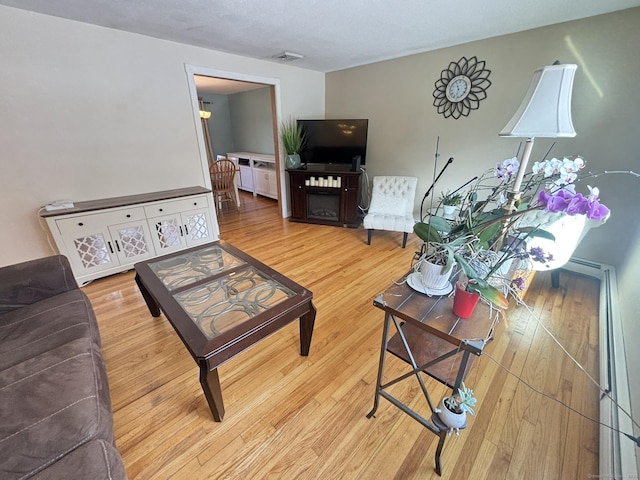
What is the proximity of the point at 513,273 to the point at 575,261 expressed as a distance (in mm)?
1963

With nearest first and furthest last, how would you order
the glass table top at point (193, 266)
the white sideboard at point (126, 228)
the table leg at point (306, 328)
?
the table leg at point (306, 328)
the glass table top at point (193, 266)
the white sideboard at point (126, 228)

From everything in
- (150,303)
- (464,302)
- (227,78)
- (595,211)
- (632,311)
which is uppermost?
(227,78)

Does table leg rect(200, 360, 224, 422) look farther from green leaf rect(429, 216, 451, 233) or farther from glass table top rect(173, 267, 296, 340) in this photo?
green leaf rect(429, 216, 451, 233)

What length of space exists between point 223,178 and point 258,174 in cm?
121

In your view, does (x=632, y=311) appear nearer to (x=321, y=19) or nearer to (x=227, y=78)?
(x=321, y=19)

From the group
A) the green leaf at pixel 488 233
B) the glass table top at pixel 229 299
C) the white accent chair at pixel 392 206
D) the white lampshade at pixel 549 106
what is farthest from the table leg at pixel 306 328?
the white accent chair at pixel 392 206

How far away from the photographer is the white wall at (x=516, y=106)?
2.09 metres

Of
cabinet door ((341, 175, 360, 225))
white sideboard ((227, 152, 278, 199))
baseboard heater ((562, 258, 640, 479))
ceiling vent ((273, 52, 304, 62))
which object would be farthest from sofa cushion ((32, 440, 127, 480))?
white sideboard ((227, 152, 278, 199))

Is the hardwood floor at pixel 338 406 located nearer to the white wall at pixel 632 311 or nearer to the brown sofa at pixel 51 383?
the white wall at pixel 632 311

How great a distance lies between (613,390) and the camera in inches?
52.1

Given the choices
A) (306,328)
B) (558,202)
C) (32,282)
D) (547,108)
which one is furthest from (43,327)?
(547,108)

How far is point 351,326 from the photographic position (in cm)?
187

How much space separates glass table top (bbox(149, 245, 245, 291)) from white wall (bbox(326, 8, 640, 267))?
2772 millimetres

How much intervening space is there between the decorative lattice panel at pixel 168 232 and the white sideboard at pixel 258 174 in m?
2.36
